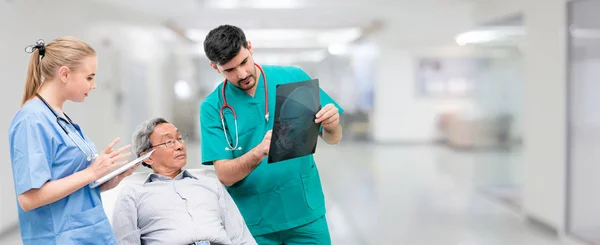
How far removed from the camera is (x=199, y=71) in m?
5.29

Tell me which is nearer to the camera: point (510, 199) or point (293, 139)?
point (293, 139)

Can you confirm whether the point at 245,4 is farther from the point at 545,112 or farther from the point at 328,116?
the point at 328,116

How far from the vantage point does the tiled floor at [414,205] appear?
4.72 metres

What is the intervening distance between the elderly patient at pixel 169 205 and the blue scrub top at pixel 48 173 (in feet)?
1.34

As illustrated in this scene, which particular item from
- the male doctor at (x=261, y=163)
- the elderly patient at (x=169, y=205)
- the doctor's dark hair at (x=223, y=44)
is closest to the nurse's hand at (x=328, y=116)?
the male doctor at (x=261, y=163)

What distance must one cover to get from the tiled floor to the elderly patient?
1.03ft

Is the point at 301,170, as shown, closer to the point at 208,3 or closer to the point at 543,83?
the point at 543,83

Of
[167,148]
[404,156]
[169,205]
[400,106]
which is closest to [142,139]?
[167,148]

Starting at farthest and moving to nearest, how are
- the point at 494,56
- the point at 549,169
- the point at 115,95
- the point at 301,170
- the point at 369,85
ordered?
the point at 369,85 < the point at 494,56 < the point at 115,95 < the point at 549,169 < the point at 301,170

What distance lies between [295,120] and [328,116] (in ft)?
0.43

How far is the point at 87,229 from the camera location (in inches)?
65.2

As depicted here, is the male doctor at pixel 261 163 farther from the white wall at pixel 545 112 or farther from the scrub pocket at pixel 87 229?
the white wall at pixel 545 112

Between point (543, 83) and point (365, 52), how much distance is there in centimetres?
801

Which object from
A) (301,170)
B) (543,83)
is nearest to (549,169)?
(543,83)
